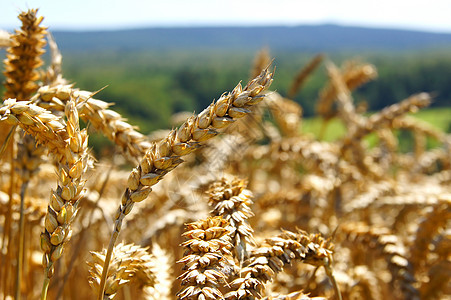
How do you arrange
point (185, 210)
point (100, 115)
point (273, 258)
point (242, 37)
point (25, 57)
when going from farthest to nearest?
point (242, 37)
point (185, 210)
point (25, 57)
point (100, 115)
point (273, 258)

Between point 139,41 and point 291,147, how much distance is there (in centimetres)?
12927

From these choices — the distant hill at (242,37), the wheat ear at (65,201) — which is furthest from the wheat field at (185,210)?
the distant hill at (242,37)

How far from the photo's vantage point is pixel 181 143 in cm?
76

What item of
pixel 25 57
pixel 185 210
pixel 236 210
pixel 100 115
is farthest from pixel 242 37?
pixel 236 210

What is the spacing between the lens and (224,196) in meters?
0.94

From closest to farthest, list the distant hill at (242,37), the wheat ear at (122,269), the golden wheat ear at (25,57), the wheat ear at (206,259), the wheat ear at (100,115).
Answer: the wheat ear at (206,259) → the wheat ear at (122,269) → the wheat ear at (100,115) → the golden wheat ear at (25,57) → the distant hill at (242,37)

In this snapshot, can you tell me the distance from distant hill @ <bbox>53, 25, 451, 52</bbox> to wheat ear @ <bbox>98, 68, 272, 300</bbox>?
112m

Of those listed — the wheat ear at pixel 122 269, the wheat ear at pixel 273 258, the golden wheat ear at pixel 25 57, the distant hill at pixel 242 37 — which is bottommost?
the wheat ear at pixel 122 269

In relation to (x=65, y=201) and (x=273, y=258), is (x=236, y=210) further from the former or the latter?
(x=65, y=201)

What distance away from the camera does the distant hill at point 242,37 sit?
111 metres

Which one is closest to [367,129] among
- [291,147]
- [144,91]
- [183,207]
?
[291,147]

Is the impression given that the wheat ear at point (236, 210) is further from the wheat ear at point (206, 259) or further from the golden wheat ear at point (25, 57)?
the golden wheat ear at point (25, 57)

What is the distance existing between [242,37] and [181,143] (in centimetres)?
13193

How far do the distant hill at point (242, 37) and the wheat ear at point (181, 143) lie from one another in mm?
111580
